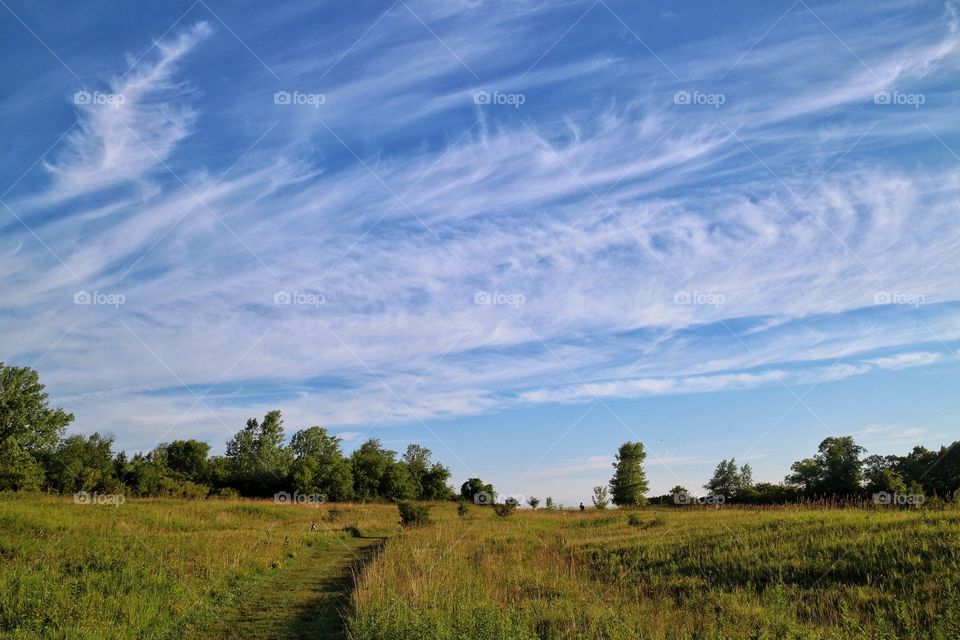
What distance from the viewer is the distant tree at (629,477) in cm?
6367

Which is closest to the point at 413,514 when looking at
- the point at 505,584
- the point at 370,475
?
the point at 505,584

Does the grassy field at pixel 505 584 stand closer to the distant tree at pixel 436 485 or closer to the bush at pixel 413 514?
the bush at pixel 413 514

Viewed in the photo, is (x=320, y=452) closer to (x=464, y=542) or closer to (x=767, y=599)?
(x=464, y=542)

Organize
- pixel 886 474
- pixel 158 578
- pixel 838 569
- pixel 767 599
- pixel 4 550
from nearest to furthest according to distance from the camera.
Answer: pixel 767 599, pixel 838 569, pixel 158 578, pixel 4 550, pixel 886 474

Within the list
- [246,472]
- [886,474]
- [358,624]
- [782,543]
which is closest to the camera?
[358,624]

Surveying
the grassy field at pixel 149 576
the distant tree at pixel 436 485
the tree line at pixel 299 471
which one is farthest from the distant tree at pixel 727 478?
the grassy field at pixel 149 576

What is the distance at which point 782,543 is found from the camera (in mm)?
15164

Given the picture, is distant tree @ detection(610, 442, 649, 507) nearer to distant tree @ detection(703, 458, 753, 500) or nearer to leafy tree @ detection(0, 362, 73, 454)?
distant tree @ detection(703, 458, 753, 500)

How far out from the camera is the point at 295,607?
12195 millimetres

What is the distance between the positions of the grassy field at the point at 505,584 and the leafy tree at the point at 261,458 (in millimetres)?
49412

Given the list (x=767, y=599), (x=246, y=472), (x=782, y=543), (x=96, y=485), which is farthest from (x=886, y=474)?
(x=246, y=472)

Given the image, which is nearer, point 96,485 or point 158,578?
point 158,578

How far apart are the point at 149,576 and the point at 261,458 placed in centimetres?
7222

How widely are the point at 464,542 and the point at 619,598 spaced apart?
34.0 feet
